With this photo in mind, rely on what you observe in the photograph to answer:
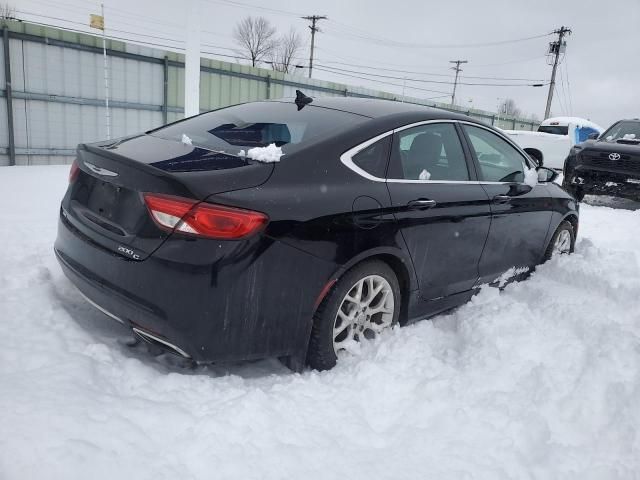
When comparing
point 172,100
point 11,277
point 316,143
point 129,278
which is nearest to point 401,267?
point 316,143

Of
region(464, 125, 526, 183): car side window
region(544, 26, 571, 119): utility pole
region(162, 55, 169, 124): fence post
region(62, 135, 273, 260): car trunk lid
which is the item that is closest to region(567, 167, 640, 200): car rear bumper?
region(464, 125, 526, 183): car side window

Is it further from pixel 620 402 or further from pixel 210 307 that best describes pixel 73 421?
pixel 620 402

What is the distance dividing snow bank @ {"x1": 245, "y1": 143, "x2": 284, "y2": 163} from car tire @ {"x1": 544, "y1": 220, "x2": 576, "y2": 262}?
3011 mm

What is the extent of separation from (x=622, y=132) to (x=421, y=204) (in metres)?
8.52

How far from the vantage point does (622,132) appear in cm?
962

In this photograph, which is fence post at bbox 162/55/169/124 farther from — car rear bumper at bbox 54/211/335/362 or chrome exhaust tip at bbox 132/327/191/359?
chrome exhaust tip at bbox 132/327/191/359

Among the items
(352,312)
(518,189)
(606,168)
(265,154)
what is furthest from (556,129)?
(265,154)

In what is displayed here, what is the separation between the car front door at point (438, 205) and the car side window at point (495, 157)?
19 centimetres

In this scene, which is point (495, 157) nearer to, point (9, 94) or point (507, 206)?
point (507, 206)

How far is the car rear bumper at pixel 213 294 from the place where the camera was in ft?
7.38

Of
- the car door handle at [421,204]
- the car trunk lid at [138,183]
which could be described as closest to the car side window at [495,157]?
the car door handle at [421,204]

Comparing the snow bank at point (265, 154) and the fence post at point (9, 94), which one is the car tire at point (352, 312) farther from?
the fence post at point (9, 94)

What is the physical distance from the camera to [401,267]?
303 centimetres

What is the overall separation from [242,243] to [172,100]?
10920 millimetres
